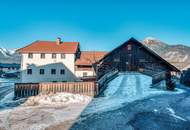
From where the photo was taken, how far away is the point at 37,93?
19.0 metres

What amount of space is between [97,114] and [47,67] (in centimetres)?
3078

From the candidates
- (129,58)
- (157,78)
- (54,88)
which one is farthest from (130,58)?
(54,88)

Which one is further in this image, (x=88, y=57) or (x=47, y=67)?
(x=88, y=57)

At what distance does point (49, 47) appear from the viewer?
43469 mm

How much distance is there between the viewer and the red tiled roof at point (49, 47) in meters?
41.9

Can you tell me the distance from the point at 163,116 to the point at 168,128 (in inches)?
68.8

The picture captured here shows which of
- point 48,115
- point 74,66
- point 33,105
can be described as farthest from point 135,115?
point 74,66

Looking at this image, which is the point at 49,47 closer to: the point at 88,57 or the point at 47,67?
the point at 47,67

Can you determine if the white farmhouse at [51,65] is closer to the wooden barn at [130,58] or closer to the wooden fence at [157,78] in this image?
the wooden barn at [130,58]

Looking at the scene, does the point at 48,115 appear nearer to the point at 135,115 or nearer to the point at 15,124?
the point at 15,124

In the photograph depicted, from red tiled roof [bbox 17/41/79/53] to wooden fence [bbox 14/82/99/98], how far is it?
23295 mm

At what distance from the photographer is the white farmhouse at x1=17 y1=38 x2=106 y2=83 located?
41188mm

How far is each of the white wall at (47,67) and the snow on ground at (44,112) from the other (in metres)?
24.0

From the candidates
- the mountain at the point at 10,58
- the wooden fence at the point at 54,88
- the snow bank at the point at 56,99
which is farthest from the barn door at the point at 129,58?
the mountain at the point at 10,58
